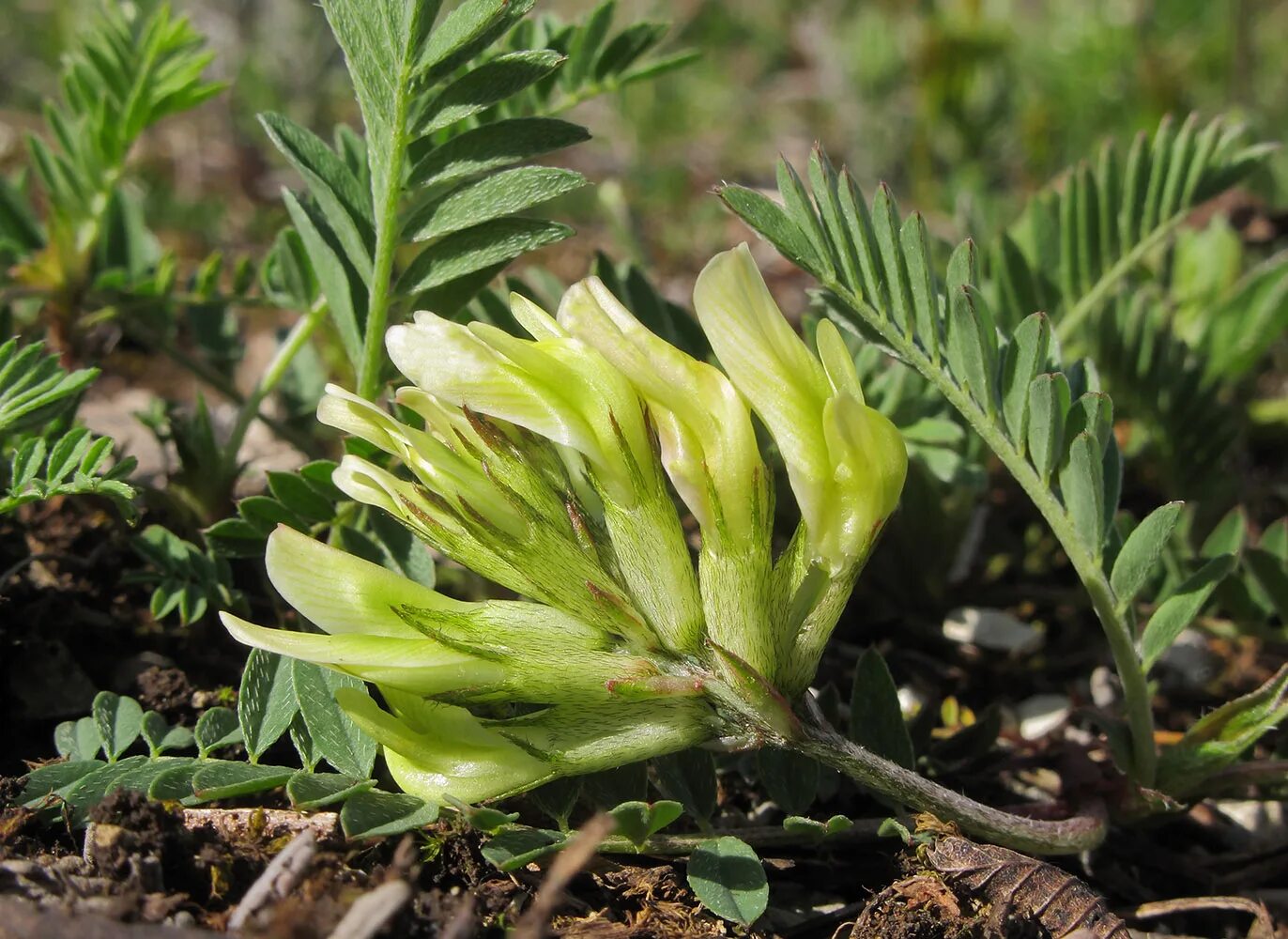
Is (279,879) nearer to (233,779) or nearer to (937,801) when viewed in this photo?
(233,779)

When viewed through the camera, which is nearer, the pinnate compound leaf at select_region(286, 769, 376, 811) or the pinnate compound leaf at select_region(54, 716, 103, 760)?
the pinnate compound leaf at select_region(286, 769, 376, 811)

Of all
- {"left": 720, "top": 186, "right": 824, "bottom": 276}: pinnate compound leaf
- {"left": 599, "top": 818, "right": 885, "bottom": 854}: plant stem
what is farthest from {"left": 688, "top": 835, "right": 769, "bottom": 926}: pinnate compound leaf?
{"left": 720, "top": 186, "right": 824, "bottom": 276}: pinnate compound leaf

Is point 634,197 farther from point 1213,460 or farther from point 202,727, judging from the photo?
point 202,727

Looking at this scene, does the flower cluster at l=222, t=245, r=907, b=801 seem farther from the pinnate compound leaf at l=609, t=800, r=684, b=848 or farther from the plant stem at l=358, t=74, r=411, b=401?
the plant stem at l=358, t=74, r=411, b=401

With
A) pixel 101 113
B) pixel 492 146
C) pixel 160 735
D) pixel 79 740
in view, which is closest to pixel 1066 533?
pixel 492 146

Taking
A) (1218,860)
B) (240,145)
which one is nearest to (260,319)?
(240,145)
